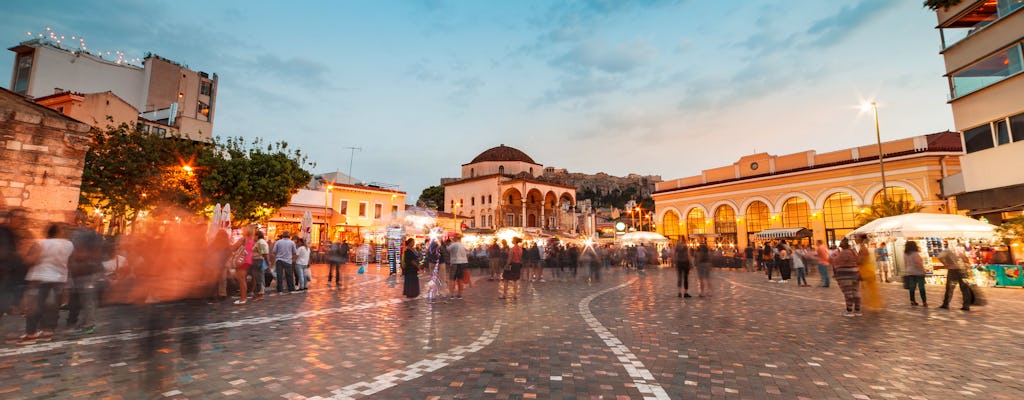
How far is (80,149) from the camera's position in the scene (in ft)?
35.5

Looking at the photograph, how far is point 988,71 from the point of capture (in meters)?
17.7

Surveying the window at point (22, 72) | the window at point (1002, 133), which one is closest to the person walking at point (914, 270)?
the window at point (1002, 133)

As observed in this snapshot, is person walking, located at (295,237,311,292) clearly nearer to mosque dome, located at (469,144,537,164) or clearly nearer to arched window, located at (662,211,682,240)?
arched window, located at (662,211,682,240)

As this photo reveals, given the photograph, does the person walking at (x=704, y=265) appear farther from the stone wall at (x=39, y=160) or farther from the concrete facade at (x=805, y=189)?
the concrete facade at (x=805, y=189)

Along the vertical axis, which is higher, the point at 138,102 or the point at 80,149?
the point at 138,102

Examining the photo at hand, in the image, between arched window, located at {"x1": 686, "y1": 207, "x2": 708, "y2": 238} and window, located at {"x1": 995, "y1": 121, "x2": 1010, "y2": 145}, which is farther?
arched window, located at {"x1": 686, "y1": 207, "x2": 708, "y2": 238}

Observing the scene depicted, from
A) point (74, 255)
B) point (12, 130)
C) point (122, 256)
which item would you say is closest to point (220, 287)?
point (122, 256)

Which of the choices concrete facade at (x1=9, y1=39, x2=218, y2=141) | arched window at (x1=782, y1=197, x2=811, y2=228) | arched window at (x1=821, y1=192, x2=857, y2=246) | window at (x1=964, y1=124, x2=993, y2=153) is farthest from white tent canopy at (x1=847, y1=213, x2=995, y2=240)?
concrete facade at (x1=9, y1=39, x2=218, y2=141)

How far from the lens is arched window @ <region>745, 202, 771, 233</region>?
34125mm

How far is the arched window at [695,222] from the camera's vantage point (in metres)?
38.3

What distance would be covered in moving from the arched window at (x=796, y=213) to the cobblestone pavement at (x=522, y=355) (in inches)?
998

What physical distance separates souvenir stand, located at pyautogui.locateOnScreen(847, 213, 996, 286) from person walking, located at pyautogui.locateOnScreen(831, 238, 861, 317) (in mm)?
5617

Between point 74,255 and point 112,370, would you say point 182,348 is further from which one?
point 74,255

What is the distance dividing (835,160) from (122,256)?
3836cm
